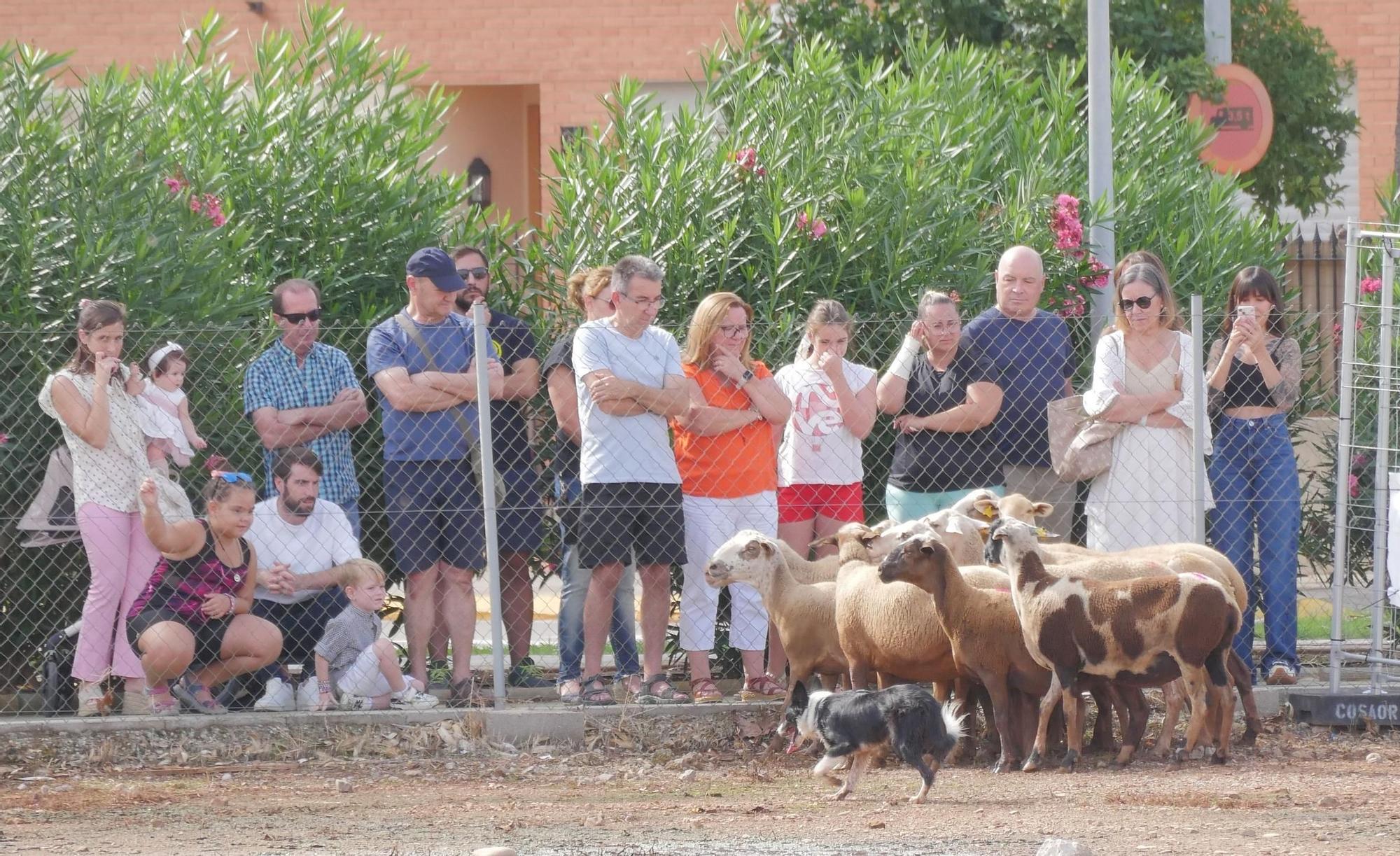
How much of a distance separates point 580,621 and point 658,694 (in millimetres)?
543

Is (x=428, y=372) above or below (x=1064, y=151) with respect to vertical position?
below

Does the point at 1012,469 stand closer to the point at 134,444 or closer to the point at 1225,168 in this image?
the point at 134,444

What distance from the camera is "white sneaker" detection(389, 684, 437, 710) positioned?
8578 mm

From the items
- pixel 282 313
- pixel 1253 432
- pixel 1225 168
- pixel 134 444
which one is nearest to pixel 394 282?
pixel 282 313

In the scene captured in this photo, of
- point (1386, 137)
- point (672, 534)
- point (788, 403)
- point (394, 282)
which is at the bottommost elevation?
point (672, 534)

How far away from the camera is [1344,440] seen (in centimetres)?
867

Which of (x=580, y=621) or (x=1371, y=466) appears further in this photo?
(x=1371, y=466)

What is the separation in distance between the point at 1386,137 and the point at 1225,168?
815 cm

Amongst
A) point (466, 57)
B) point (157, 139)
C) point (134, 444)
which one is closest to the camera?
point (134, 444)

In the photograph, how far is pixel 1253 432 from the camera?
29.3ft

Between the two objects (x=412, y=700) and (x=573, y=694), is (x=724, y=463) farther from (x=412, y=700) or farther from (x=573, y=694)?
(x=412, y=700)

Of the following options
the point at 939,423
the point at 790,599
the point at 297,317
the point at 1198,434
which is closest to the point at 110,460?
the point at 297,317

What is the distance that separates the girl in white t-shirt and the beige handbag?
2.96 ft

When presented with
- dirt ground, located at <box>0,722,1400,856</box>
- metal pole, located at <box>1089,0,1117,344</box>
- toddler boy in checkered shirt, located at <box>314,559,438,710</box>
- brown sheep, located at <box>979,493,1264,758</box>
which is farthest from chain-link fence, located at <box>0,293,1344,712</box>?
metal pole, located at <box>1089,0,1117,344</box>
